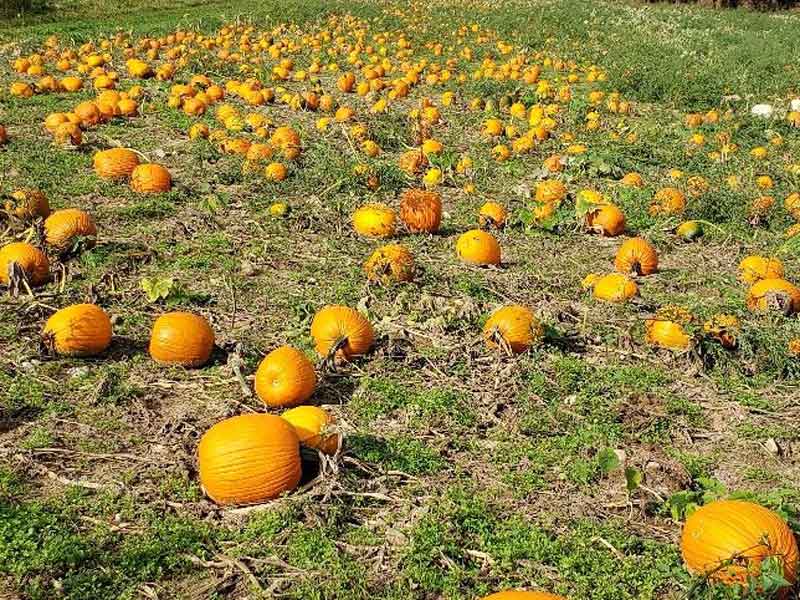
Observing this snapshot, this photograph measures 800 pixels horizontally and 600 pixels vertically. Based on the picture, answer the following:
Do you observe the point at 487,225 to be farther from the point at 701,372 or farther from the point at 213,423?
the point at 213,423

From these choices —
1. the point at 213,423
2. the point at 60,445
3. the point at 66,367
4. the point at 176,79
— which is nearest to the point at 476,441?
the point at 213,423

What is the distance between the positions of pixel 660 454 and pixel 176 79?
47.1 feet

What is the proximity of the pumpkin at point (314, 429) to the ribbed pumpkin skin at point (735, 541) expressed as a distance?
201 centimetres

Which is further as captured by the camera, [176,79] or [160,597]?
[176,79]

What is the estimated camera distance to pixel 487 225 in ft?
29.6

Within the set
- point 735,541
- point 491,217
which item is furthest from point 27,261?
point 735,541

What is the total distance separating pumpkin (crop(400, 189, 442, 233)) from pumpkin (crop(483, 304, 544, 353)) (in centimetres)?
267

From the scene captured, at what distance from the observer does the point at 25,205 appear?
757 cm

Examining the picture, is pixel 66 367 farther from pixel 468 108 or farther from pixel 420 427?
pixel 468 108

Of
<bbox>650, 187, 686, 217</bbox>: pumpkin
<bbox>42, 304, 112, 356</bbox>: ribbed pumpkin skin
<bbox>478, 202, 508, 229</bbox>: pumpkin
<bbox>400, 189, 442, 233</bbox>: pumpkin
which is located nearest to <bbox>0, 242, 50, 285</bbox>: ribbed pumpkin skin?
<bbox>42, 304, 112, 356</bbox>: ribbed pumpkin skin

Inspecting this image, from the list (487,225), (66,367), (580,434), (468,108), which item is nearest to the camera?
(580,434)

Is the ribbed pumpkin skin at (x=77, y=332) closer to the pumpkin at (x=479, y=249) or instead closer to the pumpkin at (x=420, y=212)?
the pumpkin at (x=479, y=249)

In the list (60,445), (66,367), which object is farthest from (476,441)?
(66,367)

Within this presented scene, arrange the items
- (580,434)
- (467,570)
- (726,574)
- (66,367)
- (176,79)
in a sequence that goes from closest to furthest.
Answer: (726,574) → (467,570) → (580,434) → (66,367) → (176,79)
